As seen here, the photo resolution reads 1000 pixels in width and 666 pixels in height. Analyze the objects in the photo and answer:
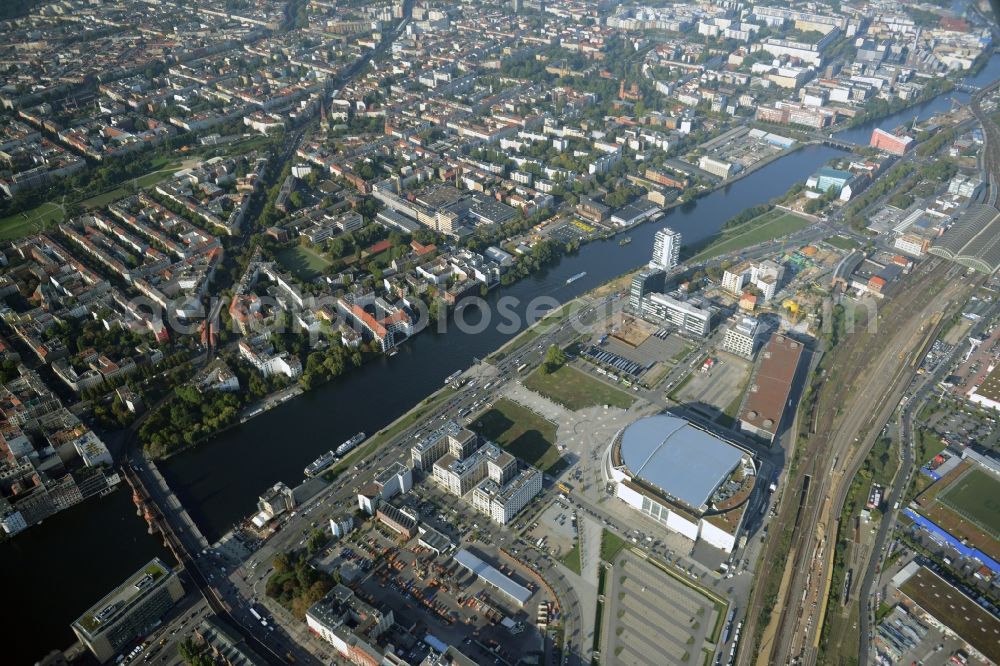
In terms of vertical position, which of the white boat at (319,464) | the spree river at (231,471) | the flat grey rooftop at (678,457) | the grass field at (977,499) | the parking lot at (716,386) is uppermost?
the flat grey rooftop at (678,457)

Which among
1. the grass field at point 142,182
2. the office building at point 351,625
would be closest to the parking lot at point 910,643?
the office building at point 351,625

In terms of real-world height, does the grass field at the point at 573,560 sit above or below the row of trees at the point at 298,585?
below

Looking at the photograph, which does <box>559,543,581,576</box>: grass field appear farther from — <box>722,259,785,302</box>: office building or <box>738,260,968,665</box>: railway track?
<box>722,259,785,302</box>: office building

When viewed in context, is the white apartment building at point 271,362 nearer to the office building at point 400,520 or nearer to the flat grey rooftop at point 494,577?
the office building at point 400,520

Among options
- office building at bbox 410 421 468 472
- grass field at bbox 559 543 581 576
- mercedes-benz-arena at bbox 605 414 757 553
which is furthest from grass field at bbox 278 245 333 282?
grass field at bbox 559 543 581 576

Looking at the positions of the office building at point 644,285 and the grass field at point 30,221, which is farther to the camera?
the grass field at point 30,221
